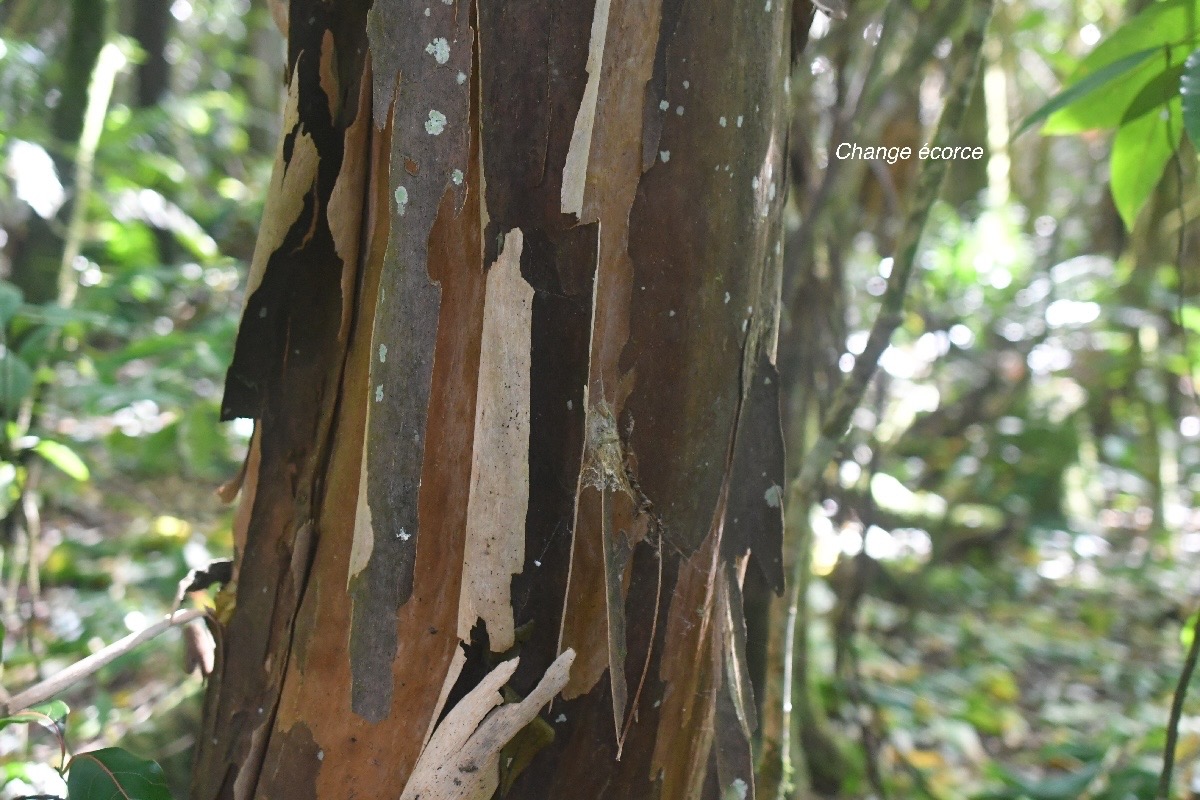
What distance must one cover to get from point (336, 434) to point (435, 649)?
0.71 feet

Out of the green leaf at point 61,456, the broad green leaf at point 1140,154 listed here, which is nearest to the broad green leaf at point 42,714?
the green leaf at point 61,456

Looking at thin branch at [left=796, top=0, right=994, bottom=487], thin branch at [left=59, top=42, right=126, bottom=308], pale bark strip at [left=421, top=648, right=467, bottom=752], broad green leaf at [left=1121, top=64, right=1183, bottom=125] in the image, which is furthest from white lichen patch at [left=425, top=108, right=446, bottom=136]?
thin branch at [left=59, top=42, right=126, bottom=308]

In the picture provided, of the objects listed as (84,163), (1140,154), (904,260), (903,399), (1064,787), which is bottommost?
(1064,787)

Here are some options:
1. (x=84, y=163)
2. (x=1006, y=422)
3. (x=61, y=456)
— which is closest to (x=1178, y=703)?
(x=61, y=456)

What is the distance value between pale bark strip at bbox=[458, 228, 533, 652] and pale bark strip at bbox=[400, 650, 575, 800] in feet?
0.17

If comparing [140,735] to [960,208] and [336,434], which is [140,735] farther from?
[960,208]

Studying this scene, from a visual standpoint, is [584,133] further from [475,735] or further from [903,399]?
[903,399]

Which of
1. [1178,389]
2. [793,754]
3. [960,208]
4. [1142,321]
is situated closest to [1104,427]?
[1178,389]

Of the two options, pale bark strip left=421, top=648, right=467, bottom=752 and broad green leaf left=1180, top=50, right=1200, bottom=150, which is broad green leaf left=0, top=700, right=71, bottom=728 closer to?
pale bark strip left=421, top=648, right=467, bottom=752

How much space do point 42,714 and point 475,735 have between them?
1.40 ft

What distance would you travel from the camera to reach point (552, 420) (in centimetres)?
73

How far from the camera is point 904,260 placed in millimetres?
1170

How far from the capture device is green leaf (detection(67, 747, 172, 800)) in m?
0.78

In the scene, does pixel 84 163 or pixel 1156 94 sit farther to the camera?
pixel 84 163
